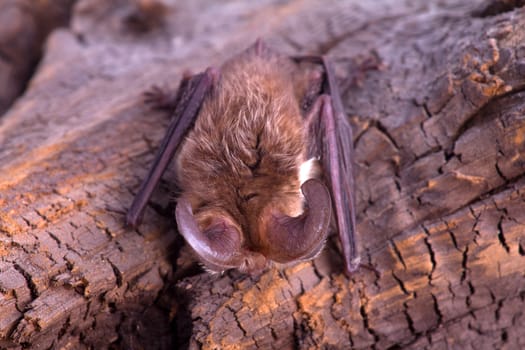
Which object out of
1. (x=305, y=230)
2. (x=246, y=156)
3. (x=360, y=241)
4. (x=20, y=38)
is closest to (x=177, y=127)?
(x=246, y=156)

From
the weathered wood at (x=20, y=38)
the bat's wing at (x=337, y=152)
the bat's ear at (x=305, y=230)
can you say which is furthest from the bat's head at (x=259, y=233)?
the weathered wood at (x=20, y=38)

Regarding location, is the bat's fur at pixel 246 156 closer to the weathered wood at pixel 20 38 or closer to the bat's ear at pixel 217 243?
the bat's ear at pixel 217 243

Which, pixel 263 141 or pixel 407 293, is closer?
pixel 407 293

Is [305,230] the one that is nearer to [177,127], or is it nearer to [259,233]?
[259,233]

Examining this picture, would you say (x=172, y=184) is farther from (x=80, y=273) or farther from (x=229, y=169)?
(x=80, y=273)

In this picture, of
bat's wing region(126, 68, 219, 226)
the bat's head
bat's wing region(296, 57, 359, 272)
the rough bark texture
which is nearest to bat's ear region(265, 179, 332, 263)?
the bat's head

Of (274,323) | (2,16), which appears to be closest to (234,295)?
(274,323)

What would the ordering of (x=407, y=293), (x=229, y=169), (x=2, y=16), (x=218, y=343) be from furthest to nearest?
(x=2, y=16) < (x=229, y=169) < (x=407, y=293) < (x=218, y=343)

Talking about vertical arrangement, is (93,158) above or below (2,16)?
below

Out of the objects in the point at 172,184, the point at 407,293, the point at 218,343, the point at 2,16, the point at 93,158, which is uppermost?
the point at 2,16
